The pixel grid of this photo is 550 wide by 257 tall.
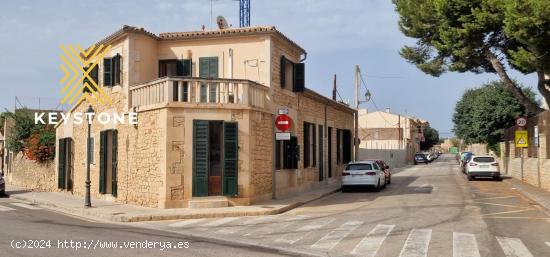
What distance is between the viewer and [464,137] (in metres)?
44.7

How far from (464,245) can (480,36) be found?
61.0ft

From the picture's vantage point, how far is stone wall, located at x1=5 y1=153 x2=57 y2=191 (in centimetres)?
2738

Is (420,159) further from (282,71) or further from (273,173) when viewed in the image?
(273,173)

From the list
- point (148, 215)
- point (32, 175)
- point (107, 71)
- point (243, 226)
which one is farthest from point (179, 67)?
point (32, 175)

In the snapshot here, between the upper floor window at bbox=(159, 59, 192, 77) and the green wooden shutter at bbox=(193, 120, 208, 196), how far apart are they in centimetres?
469

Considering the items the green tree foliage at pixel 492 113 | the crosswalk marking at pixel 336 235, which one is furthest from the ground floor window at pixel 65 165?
the green tree foliage at pixel 492 113

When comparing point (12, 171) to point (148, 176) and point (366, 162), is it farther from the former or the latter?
point (366, 162)

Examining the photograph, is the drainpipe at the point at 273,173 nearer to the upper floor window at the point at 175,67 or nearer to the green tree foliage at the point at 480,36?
the upper floor window at the point at 175,67

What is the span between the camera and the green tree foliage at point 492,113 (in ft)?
124

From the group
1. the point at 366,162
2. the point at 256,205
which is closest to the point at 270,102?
the point at 256,205

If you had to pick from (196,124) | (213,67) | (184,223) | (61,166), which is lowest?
(184,223)

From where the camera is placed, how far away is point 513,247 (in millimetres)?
10094

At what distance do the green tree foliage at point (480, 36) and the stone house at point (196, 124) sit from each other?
8.04 metres

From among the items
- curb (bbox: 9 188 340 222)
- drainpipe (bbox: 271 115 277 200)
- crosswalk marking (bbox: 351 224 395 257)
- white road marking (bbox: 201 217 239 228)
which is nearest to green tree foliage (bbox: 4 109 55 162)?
curb (bbox: 9 188 340 222)
